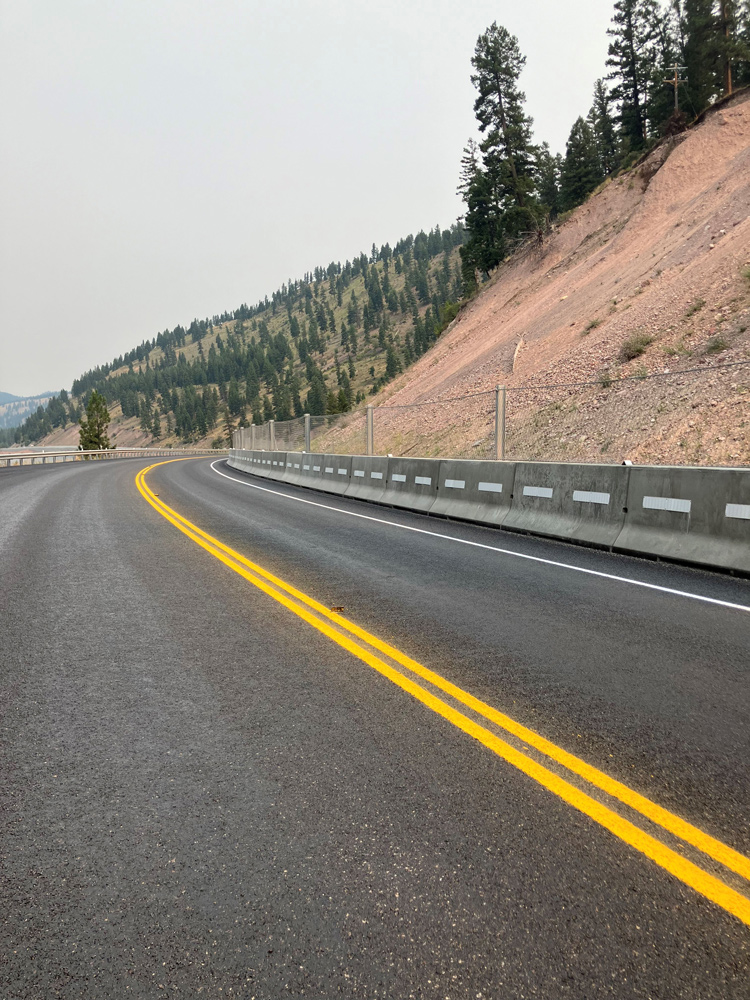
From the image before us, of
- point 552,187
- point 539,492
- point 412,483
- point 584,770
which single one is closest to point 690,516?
point 539,492

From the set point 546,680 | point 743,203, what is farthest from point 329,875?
point 743,203

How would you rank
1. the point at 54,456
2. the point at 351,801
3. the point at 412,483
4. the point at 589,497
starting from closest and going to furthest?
the point at 351,801
the point at 589,497
the point at 412,483
the point at 54,456

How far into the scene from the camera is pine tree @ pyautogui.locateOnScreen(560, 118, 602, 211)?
219 feet

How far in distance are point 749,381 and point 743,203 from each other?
586 inches

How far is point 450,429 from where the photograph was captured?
29.3 m

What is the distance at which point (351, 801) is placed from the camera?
2.71m

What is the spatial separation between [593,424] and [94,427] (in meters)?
83.9

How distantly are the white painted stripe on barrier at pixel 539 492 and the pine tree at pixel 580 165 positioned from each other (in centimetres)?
6479

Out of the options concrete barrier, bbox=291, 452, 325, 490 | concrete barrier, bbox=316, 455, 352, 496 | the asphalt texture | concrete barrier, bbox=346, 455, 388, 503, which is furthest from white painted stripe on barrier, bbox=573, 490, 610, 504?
concrete barrier, bbox=291, 452, 325, 490

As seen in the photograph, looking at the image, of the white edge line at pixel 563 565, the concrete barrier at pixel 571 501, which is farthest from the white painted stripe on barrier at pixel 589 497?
the white edge line at pixel 563 565

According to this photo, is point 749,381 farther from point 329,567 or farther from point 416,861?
point 416,861

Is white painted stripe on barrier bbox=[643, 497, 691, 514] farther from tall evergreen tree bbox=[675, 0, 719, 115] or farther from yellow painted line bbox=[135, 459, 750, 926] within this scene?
tall evergreen tree bbox=[675, 0, 719, 115]

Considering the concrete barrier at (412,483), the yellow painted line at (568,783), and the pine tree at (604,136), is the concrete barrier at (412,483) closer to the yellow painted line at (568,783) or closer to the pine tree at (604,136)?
the yellow painted line at (568,783)

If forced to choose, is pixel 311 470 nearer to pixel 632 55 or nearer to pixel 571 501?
pixel 571 501
